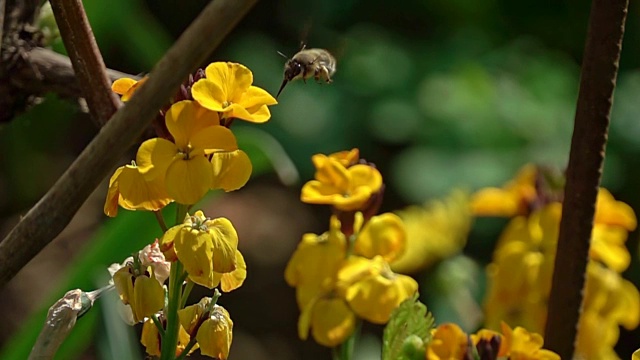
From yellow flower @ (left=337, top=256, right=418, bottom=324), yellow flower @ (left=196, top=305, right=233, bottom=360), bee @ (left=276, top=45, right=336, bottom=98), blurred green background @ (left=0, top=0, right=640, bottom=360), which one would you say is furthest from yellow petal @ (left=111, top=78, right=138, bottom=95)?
blurred green background @ (left=0, top=0, right=640, bottom=360)

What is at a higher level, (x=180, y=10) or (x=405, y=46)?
(x=405, y=46)

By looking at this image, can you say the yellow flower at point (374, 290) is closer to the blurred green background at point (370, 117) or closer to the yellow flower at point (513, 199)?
the yellow flower at point (513, 199)

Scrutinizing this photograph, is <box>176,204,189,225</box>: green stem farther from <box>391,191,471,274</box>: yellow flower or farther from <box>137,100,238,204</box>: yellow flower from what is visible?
<box>391,191,471,274</box>: yellow flower

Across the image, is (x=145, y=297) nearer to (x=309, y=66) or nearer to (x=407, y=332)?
(x=407, y=332)

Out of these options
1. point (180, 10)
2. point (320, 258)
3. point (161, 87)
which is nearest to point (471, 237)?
point (180, 10)

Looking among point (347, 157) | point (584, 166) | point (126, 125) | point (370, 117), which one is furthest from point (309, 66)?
point (370, 117)

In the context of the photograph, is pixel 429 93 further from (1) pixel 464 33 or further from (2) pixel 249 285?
(2) pixel 249 285

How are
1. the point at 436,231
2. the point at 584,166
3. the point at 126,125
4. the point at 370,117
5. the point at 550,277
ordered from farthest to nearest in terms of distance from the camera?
1. the point at 370,117
2. the point at 436,231
3. the point at 550,277
4. the point at 584,166
5. the point at 126,125
